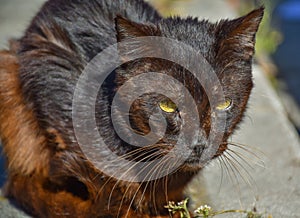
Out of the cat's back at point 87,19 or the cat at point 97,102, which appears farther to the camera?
the cat's back at point 87,19

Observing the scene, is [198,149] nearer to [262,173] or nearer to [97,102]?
[97,102]

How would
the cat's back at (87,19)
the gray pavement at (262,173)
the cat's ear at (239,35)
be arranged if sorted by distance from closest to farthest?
the cat's ear at (239,35) < the cat's back at (87,19) < the gray pavement at (262,173)

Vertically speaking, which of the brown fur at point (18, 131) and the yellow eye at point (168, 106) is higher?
the yellow eye at point (168, 106)

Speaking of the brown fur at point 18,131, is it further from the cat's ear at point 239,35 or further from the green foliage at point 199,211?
the cat's ear at point 239,35

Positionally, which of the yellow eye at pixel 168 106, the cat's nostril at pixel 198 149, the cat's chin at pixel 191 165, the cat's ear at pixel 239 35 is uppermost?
the cat's ear at pixel 239 35

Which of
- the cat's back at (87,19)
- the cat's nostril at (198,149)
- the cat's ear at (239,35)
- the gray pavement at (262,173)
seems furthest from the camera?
the gray pavement at (262,173)

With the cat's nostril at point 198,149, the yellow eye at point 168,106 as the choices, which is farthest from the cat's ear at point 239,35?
the cat's nostril at point 198,149

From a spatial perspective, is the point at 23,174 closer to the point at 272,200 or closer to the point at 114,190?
the point at 114,190

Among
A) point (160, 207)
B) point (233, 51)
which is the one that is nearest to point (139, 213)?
point (160, 207)
